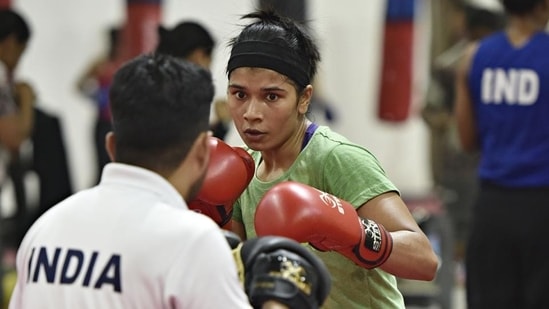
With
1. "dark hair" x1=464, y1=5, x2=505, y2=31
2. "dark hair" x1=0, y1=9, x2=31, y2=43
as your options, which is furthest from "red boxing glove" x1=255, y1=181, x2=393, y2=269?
"dark hair" x1=464, y1=5, x2=505, y2=31

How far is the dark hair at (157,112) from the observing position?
6.26ft

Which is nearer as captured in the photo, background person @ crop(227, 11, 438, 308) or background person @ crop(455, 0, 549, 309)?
background person @ crop(227, 11, 438, 308)

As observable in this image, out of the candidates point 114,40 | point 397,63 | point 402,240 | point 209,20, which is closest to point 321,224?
point 402,240

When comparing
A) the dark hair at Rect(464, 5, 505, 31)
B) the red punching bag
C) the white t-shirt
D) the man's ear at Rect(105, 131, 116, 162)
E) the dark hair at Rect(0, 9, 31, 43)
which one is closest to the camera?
the white t-shirt

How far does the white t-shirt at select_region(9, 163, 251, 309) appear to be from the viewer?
5.99ft

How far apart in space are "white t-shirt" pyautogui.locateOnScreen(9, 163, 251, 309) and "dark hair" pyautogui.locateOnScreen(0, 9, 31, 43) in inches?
120

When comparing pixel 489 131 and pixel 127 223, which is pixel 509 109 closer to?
pixel 489 131

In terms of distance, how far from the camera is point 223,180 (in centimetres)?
257

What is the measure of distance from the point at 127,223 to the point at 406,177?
806cm

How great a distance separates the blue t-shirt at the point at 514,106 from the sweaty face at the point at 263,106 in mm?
1651

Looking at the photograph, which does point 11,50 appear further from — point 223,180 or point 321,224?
→ point 321,224

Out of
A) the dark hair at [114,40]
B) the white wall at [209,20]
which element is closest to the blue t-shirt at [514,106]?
the dark hair at [114,40]

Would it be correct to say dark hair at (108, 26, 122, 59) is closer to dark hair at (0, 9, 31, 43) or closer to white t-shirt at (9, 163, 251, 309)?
dark hair at (0, 9, 31, 43)

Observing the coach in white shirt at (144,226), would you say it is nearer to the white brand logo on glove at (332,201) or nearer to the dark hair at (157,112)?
the dark hair at (157,112)
